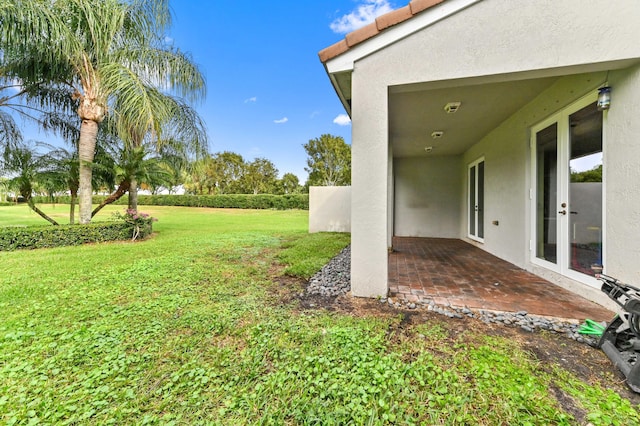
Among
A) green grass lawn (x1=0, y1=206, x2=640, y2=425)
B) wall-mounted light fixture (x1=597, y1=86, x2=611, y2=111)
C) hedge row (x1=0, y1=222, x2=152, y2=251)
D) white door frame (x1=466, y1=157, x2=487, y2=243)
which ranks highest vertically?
wall-mounted light fixture (x1=597, y1=86, x2=611, y2=111)

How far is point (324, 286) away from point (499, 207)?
4468 mm

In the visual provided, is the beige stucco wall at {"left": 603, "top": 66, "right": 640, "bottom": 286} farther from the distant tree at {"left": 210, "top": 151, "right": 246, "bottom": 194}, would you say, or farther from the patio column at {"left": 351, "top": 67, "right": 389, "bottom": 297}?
the distant tree at {"left": 210, "top": 151, "right": 246, "bottom": 194}

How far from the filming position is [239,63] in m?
16.4

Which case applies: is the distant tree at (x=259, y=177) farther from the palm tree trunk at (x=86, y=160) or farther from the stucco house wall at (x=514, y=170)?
the stucco house wall at (x=514, y=170)

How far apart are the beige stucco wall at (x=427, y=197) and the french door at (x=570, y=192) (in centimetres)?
454

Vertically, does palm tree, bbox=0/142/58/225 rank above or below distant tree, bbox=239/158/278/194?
below

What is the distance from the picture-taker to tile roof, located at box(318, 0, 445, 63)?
308cm

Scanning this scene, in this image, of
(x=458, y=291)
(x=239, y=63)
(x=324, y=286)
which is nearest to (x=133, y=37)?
(x=239, y=63)

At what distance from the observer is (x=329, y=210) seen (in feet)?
38.1

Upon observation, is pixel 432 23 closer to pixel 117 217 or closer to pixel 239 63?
pixel 117 217

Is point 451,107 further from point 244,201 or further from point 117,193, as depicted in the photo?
point 244,201

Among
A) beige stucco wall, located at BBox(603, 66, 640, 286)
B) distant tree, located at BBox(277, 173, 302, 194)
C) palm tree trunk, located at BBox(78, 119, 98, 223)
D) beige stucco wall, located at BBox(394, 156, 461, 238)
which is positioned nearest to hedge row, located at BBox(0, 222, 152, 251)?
palm tree trunk, located at BBox(78, 119, 98, 223)

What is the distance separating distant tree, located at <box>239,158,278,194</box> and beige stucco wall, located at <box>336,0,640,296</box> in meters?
40.7

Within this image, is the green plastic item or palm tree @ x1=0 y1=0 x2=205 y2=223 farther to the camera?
palm tree @ x1=0 y1=0 x2=205 y2=223
